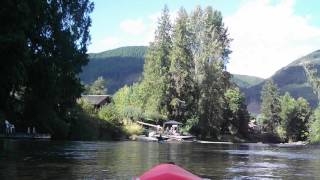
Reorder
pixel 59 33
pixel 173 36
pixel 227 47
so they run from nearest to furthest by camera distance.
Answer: pixel 59 33, pixel 173 36, pixel 227 47

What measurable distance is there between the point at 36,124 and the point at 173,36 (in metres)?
52.5

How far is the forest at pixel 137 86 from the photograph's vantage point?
114ft

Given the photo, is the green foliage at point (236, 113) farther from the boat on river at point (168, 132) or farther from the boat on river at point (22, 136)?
the boat on river at point (22, 136)

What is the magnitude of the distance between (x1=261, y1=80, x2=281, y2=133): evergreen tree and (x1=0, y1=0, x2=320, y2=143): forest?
0.29 m

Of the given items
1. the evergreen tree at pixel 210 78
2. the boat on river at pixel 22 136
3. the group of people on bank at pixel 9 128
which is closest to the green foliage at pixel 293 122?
the evergreen tree at pixel 210 78

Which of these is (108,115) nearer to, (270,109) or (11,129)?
(11,129)

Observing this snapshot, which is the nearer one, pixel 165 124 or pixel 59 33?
pixel 59 33

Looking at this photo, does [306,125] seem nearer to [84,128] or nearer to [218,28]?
[218,28]

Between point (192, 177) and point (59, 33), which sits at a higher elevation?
point (59, 33)

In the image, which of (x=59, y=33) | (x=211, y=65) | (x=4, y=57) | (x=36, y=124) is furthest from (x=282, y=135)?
(x=4, y=57)

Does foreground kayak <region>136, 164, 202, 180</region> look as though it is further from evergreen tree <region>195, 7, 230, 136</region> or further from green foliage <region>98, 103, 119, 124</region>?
evergreen tree <region>195, 7, 230, 136</region>

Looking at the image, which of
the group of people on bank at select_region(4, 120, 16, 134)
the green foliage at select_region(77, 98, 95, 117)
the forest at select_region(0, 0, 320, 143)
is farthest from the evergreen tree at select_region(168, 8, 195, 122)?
the group of people on bank at select_region(4, 120, 16, 134)

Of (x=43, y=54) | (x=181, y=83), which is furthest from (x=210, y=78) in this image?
(x=43, y=54)

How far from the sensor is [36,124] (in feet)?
190
